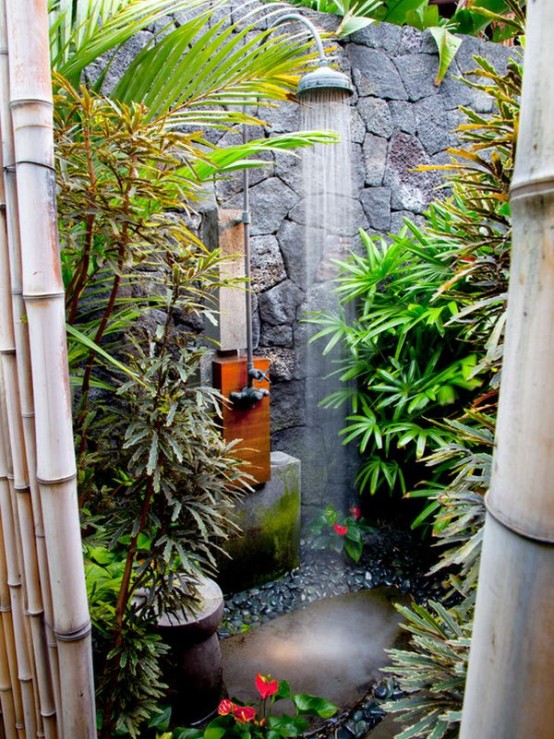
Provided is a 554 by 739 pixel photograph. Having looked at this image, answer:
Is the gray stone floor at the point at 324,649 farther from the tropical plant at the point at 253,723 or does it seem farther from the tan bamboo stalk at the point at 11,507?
the tan bamboo stalk at the point at 11,507

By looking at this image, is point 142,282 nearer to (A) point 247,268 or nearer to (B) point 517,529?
(A) point 247,268

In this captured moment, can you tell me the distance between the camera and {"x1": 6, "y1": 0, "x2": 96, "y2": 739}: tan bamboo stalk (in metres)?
0.92

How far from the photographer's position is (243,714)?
1.52 metres

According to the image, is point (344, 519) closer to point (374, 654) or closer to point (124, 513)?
point (374, 654)

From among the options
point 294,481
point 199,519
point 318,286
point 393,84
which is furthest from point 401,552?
point 393,84

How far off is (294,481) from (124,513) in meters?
1.33

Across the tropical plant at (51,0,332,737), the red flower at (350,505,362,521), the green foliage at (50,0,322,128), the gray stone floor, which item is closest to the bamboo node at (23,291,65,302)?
the tropical plant at (51,0,332,737)

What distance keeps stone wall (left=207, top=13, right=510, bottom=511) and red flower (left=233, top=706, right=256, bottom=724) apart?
167cm

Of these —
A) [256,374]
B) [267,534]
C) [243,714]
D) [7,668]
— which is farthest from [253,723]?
[256,374]

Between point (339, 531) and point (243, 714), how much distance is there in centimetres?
146

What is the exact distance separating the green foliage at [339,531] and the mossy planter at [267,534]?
0.78 ft

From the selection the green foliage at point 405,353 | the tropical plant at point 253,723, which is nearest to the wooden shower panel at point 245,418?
the green foliage at point 405,353

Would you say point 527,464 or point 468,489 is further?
point 468,489

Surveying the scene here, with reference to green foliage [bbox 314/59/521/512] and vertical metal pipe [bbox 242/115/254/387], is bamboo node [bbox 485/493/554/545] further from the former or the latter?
vertical metal pipe [bbox 242/115/254/387]
